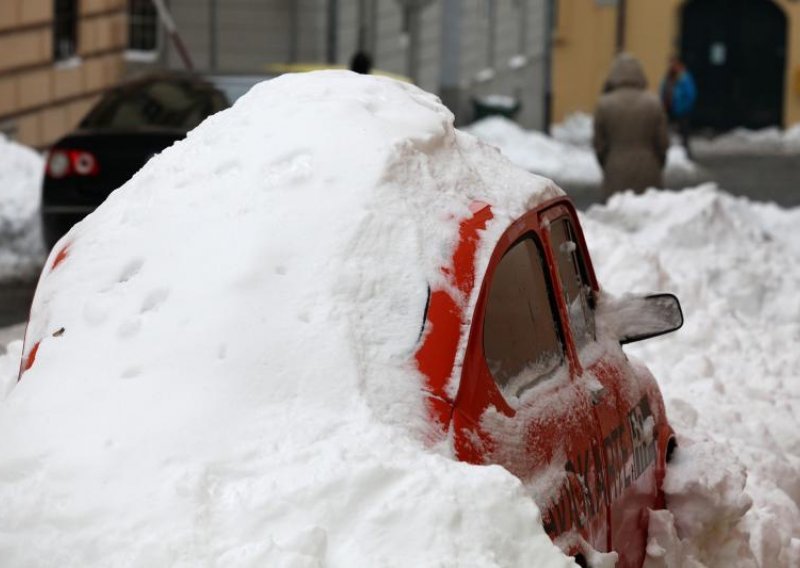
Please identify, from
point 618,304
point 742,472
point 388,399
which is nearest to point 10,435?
point 388,399

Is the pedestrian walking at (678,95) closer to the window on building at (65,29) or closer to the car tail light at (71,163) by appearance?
the window on building at (65,29)

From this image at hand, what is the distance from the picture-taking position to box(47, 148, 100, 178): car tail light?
A: 1302 cm

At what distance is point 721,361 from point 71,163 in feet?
18.6

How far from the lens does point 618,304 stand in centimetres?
544

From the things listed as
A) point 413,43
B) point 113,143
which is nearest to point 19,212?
point 113,143

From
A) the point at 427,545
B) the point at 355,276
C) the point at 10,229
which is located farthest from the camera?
the point at 10,229

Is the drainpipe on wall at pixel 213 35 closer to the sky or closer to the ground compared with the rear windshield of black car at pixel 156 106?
closer to the ground

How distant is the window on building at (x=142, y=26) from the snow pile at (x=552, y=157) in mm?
4996

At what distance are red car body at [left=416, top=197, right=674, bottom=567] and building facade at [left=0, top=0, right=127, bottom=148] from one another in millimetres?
14918

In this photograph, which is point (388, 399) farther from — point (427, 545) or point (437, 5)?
point (437, 5)

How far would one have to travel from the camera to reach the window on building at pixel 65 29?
839 inches

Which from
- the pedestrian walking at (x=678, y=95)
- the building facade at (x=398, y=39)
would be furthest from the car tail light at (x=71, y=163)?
the pedestrian walking at (x=678, y=95)

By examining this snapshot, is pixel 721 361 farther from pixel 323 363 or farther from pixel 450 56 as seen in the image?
pixel 450 56

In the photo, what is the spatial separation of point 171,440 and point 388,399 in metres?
0.44
